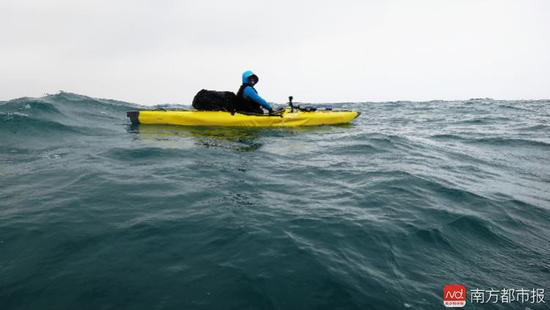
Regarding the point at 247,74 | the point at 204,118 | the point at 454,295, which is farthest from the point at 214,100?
the point at 454,295

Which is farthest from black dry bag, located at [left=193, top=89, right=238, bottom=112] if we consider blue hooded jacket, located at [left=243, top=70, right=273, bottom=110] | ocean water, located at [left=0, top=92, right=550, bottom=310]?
ocean water, located at [left=0, top=92, right=550, bottom=310]

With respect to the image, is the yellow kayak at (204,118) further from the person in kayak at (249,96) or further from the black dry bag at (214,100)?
the person in kayak at (249,96)

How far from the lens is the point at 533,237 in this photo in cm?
389

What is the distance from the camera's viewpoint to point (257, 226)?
3643 millimetres

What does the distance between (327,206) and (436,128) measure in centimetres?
996

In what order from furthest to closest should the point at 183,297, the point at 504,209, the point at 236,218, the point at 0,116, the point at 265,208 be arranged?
the point at 0,116 → the point at 504,209 → the point at 265,208 → the point at 236,218 → the point at 183,297

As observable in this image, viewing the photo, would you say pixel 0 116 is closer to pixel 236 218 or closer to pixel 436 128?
pixel 236 218

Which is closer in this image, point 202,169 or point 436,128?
point 202,169

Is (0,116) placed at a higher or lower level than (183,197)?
higher

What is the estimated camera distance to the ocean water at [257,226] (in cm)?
263

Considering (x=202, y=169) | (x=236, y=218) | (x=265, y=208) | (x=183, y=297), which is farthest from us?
(x=202, y=169)

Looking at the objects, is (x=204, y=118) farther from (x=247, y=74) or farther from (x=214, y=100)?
(x=247, y=74)

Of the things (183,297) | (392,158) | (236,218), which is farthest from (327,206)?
(392,158)

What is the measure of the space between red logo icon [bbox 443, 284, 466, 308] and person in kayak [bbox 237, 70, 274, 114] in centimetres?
797
